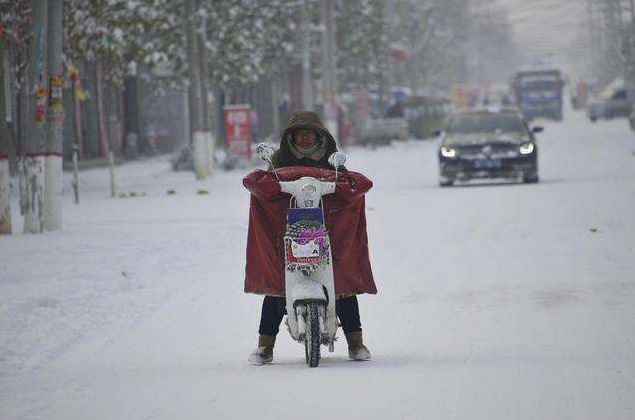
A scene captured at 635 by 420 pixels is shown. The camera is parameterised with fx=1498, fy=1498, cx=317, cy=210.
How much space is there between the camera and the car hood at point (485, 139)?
26875 mm

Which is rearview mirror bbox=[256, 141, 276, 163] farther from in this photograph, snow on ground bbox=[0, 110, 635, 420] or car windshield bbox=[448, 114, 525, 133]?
car windshield bbox=[448, 114, 525, 133]

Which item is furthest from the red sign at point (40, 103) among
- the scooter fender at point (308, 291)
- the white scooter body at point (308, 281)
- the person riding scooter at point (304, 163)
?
the scooter fender at point (308, 291)

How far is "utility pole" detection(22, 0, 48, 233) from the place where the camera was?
18406 mm

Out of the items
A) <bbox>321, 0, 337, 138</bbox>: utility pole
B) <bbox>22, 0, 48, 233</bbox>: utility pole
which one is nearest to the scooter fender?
<bbox>22, 0, 48, 233</bbox>: utility pole

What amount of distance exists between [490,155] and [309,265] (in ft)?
61.9

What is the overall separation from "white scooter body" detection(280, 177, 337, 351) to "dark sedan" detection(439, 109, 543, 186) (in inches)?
728

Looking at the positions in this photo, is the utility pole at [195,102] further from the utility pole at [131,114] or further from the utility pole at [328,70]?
the utility pole at [328,70]

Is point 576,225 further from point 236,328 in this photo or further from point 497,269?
point 236,328

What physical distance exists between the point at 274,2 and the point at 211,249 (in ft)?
102

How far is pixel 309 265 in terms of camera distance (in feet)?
27.0

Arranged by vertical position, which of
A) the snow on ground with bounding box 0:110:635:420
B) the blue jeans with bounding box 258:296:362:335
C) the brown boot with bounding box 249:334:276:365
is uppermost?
the blue jeans with bounding box 258:296:362:335

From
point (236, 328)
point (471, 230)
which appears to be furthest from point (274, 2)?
point (236, 328)

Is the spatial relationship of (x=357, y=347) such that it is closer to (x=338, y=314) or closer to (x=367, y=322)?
(x=338, y=314)

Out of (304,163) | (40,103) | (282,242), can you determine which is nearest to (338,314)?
(282,242)
